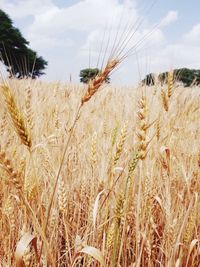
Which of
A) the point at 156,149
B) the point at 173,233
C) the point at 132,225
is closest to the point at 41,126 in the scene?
the point at 156,149

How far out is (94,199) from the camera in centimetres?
119

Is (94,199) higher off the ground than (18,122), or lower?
lower

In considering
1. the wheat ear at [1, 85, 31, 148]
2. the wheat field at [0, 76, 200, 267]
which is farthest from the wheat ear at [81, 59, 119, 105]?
the wheat ear at [1, 85, 31, 148]

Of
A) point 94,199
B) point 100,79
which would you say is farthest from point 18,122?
point 94,199

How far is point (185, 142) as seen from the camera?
183 centimetres

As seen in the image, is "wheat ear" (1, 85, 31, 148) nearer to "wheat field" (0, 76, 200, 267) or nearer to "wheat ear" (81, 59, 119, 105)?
"wheat field" (0, 76, 200, 267)

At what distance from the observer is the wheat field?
723 millimetres

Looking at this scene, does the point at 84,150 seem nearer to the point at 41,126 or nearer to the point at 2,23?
the point at 41,126

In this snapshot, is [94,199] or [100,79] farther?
[94,199]

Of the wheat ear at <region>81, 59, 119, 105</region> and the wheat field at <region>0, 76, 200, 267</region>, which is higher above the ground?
the wheat ear at <region>81, 59, 119, 105</region>

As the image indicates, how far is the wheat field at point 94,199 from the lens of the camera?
723 millimetres

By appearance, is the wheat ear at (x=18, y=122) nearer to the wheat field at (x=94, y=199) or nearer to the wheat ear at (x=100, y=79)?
the wheat field at (x=94, y=199)

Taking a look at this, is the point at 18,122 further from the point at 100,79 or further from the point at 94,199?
the point at 94,199

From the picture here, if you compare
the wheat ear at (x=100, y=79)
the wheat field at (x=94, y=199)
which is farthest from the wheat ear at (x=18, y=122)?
the wheat ear at (x=100, y=79)
